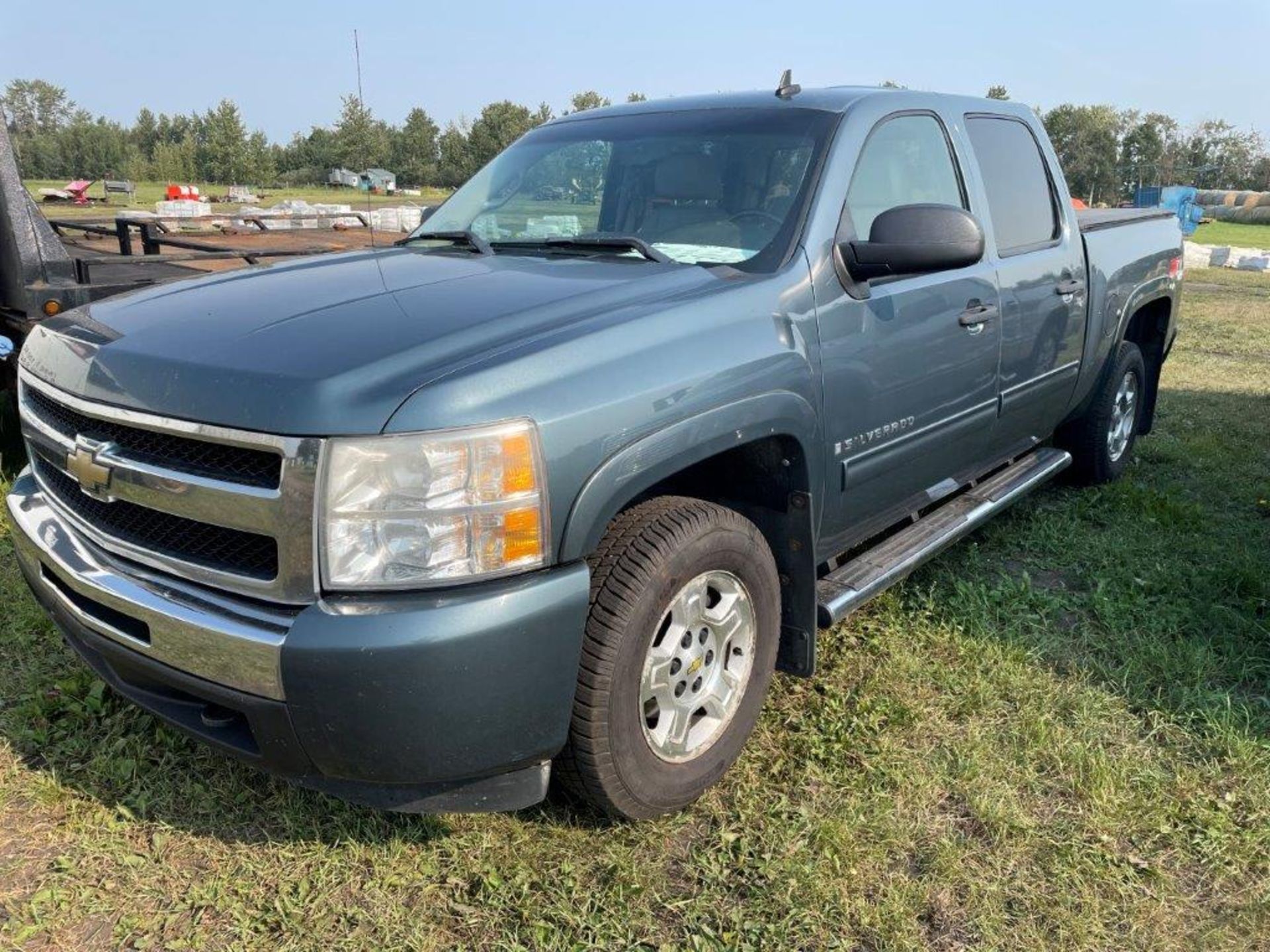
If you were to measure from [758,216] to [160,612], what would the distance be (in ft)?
6.37

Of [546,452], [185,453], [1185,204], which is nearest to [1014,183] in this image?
[546,452]

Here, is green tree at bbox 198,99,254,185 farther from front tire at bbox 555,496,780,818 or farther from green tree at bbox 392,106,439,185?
front tire at bbox 555,496,780,818

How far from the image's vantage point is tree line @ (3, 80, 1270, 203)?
26.2 metres

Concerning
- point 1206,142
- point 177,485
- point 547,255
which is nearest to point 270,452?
point 177,485

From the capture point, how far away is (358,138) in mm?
3896

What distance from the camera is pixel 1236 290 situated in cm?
1620

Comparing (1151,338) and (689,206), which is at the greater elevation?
(689,206)

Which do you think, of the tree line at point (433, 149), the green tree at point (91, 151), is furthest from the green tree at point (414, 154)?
the green tree at point (91, 151)

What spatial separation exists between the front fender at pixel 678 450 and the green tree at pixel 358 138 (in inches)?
90.7

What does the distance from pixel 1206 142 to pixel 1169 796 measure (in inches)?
3242

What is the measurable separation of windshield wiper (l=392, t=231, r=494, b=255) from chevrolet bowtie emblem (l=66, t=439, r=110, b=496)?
51.1 inches

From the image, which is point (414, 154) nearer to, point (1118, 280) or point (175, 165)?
point (1118, 280)

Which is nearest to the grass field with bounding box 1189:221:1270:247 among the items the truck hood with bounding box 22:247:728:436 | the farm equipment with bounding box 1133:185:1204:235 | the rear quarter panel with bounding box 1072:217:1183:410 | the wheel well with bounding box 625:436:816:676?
the farm equipment with bounding box 1133:185:1204:235

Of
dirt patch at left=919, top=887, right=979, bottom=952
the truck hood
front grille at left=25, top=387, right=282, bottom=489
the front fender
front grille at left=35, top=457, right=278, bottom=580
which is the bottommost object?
dirt patch at left=919, top=887, right=979, bottom=952
